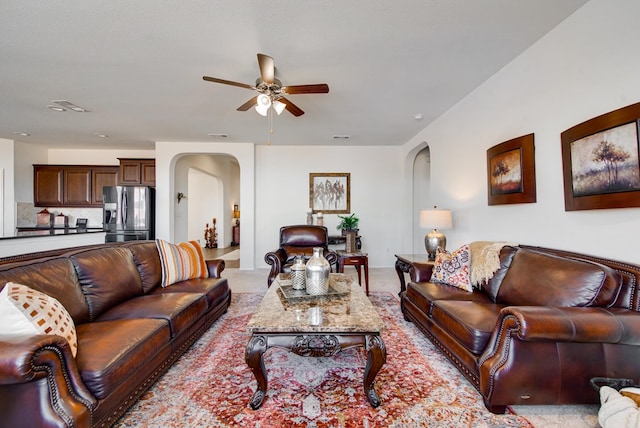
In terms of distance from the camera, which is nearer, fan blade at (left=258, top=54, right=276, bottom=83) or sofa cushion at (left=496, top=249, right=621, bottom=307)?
sofa cushion at (left=496, top=249, right=621, bottom=307)

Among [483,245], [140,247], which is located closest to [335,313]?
[483,245]

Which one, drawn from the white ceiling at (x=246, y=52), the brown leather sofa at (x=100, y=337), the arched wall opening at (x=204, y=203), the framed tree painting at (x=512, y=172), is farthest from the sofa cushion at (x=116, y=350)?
the arched wall opening at (x=204, y=203)

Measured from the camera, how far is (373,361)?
163 centimetres

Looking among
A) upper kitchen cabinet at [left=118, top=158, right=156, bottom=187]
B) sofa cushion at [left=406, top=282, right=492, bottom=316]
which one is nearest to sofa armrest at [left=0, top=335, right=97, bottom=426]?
sofa cushion at [left=406, top=282, right=492, bottom=316]

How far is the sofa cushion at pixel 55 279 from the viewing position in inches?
63.9

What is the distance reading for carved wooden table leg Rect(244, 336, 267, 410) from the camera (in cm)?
162

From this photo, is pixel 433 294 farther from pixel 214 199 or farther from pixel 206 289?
pixel 214 199

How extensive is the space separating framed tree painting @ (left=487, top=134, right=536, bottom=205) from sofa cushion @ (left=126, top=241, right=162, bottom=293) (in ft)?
11.7

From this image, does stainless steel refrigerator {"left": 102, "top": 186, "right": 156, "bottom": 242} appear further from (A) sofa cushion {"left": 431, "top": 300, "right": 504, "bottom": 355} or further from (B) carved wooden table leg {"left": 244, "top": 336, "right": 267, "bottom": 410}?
(A) sofa cushion {"left": 431, "top": 300, "right": 504, "bottom": 355}

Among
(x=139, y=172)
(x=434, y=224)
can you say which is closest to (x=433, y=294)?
(x=434, y=224)

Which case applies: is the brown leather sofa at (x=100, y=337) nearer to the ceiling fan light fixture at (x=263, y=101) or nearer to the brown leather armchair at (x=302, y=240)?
the brown leather armchair at (x=302, y=240)

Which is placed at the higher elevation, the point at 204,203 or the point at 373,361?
the point at 204,203

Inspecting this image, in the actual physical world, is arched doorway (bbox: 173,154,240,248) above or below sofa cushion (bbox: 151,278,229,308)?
above

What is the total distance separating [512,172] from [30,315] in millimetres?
3630
